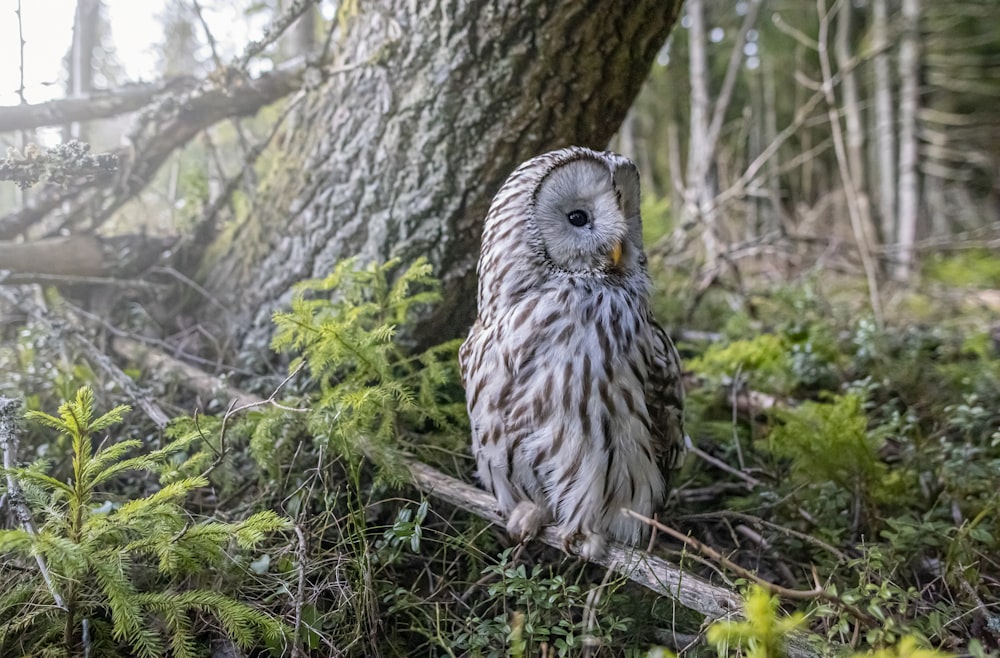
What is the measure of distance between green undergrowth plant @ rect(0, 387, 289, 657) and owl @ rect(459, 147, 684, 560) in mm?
832

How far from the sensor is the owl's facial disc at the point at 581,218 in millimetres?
2232

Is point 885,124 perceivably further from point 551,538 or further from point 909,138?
point 551,538

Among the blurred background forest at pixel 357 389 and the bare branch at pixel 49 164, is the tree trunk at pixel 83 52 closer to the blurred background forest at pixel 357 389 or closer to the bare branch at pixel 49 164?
the blurred background forest at pixel 357 389

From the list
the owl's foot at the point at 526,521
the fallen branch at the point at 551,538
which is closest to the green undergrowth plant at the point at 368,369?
the fallen branch at the point at 551,538

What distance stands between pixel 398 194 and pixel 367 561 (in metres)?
1.63

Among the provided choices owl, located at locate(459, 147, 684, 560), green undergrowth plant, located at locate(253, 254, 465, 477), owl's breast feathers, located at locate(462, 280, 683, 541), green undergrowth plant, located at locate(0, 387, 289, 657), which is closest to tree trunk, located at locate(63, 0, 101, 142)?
green undergrowth plant, located at locate(253, 254, 465, 477)

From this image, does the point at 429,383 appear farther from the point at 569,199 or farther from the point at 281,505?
the point at 569,199

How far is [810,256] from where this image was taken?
23.5 feet

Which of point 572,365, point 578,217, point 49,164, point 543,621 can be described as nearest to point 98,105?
point 49,164

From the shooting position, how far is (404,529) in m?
2.04

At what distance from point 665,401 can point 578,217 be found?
738 millimetres

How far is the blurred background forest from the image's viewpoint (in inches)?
68.4

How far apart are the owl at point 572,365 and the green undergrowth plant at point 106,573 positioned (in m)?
0.83

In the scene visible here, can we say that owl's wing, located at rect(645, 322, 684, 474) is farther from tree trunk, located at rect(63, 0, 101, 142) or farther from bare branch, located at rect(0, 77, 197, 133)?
tree trunk, located at rect(63, 0, 101, 142)
